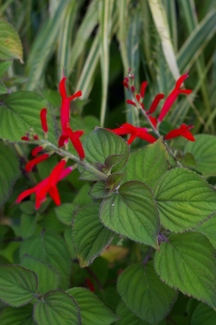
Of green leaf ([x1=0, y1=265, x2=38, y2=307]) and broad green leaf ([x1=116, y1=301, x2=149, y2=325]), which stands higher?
green leaf ([x1=0, y1=265, x2=38, y2=307])

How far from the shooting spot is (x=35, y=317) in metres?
0.76

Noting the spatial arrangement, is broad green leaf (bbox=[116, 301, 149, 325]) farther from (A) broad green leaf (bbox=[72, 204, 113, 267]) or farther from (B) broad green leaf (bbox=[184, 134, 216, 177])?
(B) broad green leaf (bbox=[184, 134, 216, 177])

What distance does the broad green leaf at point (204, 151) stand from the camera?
1.00m

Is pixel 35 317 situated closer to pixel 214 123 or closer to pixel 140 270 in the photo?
pixel 140 270

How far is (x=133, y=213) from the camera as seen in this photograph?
744 millimetres

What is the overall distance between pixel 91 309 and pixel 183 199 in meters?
0.21

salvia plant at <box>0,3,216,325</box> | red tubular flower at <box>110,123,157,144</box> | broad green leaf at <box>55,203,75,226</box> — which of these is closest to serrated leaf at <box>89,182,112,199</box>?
salvia plant at <box>0,3,216,325</box>

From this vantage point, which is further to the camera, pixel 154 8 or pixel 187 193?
pixel 154 8

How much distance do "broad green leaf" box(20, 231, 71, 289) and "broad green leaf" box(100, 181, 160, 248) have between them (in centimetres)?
25

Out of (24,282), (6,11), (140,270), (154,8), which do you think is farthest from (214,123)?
(24,282)

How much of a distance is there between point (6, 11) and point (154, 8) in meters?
0.54

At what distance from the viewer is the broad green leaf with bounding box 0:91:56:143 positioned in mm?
916

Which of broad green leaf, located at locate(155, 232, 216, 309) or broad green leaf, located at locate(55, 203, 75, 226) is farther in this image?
broad green leaf, located at locate(55, 203, 75, 226)

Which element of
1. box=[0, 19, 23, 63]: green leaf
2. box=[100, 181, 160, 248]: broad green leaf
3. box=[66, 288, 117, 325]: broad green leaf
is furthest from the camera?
box=[0, 19, 23, 63]: green leaf
